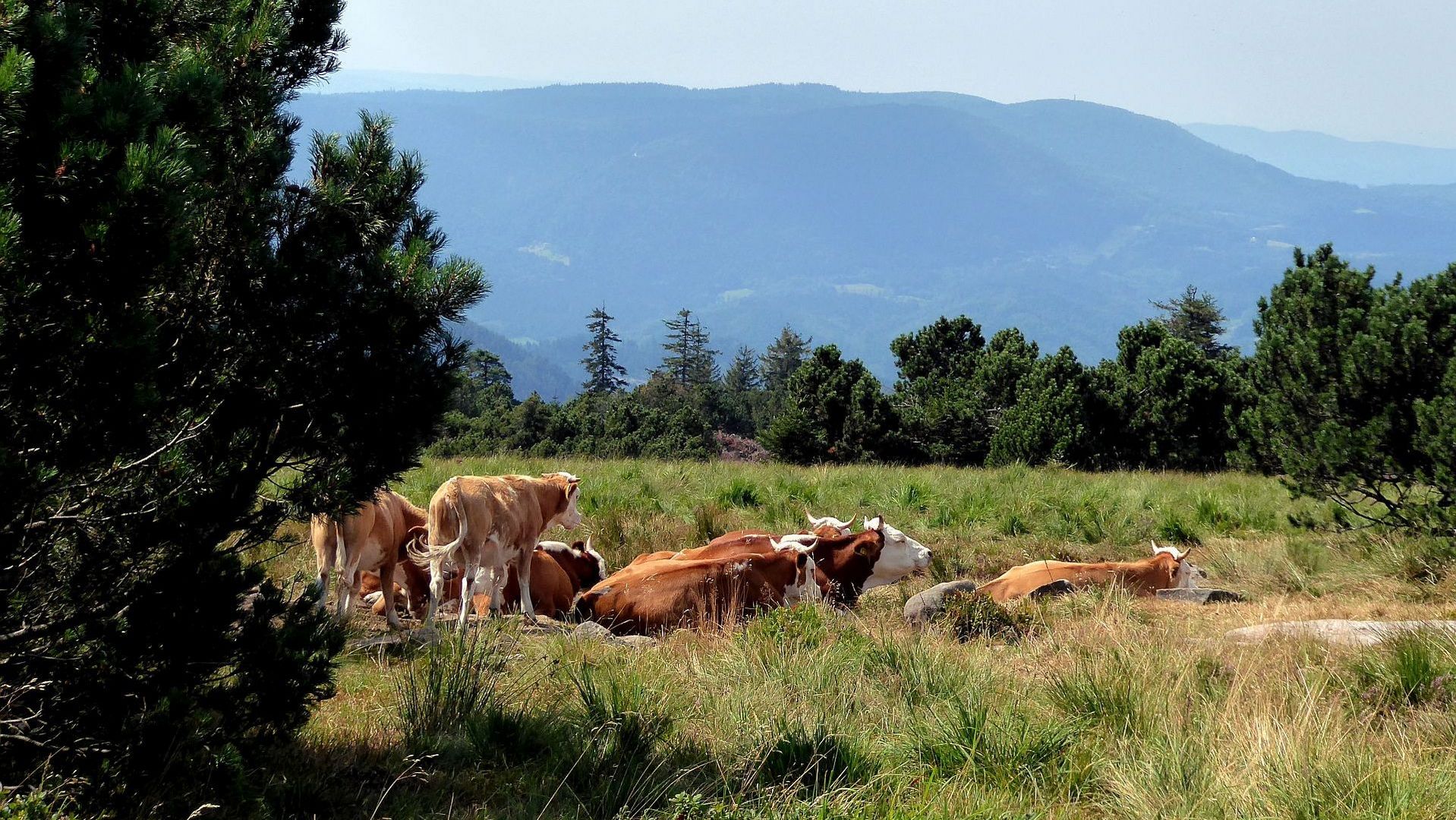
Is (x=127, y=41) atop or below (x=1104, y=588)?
atop

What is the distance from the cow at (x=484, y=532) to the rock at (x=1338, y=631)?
561cm

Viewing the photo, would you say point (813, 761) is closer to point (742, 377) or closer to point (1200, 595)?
point (1200, 595)

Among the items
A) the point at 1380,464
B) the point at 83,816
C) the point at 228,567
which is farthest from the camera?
the point at 1380,464

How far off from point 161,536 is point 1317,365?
445 inches

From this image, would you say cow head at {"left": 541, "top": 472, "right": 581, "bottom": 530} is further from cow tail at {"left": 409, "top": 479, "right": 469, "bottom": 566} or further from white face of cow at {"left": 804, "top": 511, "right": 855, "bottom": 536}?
white face of cow at {"left": 804, "top": 511, "right": 855, "bottom": 536}

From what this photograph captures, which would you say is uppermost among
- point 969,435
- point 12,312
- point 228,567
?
point 12,312

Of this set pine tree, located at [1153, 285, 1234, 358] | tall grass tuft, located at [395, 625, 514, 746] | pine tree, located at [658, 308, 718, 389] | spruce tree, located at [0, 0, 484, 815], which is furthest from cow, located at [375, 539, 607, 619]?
pine tree, located at [658, 308, 718, 389]

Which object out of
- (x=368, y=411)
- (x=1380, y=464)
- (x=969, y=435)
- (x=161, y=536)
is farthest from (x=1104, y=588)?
(x=969, y=435)

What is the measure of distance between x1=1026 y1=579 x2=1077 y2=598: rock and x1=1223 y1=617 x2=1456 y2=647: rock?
2210 millimetres

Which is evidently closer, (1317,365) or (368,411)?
(368,411)

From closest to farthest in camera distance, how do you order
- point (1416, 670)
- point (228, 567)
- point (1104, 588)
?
1. point (228, 567)
2. point (1416, 670)
3. point (1104, 588)

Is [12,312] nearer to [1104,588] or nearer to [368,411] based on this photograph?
[368,411]

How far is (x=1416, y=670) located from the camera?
18.9 ft

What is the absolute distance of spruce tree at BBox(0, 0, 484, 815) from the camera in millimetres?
3107
